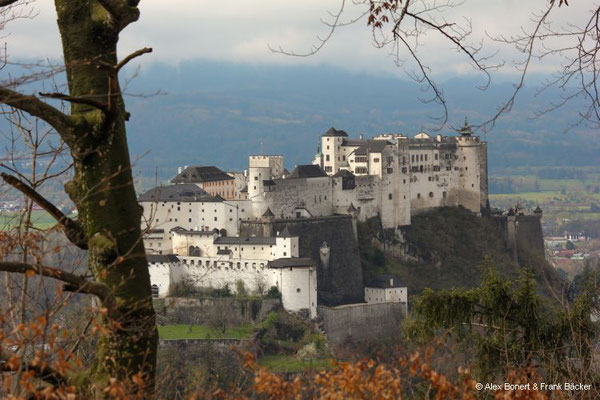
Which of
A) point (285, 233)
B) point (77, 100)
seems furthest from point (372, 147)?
point (77, 100)

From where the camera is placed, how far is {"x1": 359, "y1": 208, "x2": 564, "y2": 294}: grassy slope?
58.2m

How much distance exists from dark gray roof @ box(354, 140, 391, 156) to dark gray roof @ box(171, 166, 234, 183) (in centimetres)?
760

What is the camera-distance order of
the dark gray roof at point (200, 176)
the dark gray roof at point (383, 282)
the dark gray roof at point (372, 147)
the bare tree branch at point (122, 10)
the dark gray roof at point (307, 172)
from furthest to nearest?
the dark gray roof at point (372, 147) → the dark gray roof at point (200, 176) → the dark gray roof at point (307, 172) → the dark gray roof at point (383, 282) → the bare tree branch at point (122, 10)

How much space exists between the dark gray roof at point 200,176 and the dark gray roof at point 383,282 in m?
10.8

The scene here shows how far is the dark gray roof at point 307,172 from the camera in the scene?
55.5 meters

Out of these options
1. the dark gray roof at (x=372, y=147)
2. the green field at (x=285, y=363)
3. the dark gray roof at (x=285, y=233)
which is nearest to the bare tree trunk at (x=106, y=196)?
the green field at (x=285, y=363)

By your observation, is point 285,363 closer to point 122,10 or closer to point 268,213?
point 268,213

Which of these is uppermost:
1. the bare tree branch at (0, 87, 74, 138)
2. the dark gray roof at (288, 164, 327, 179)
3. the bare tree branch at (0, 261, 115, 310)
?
the dark gray roof at (288, 164, 327, 179)

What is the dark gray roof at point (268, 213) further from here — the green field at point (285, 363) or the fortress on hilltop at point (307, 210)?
the green field at point (285, 363)

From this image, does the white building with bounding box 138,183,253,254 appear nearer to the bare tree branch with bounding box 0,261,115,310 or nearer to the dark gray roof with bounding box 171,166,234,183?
the dark gray roof with bounding box 171,166,234,183

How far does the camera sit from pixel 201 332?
4784cm

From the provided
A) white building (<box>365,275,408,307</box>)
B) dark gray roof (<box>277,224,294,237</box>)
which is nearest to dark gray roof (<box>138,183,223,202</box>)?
dark gray roof (<box>277,224,294,237</box>)

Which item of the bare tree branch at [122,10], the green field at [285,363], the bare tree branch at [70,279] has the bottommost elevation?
the green field at [285,363]

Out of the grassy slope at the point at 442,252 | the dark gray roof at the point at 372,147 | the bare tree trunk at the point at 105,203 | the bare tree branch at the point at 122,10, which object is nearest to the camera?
the bare tree branch at the point at 122,10
